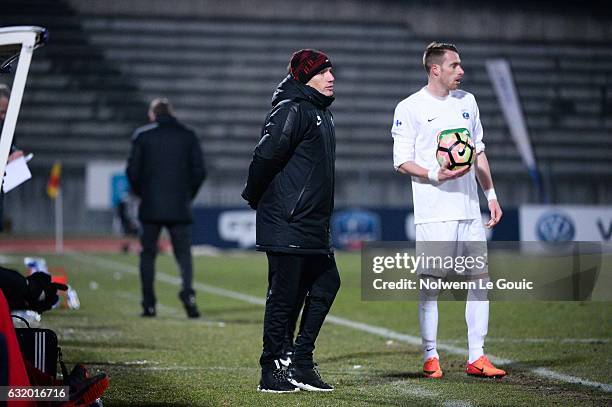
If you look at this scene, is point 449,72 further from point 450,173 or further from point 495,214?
point 495,214

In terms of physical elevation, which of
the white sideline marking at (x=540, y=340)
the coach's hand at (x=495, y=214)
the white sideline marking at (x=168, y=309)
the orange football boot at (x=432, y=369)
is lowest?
the white sideline marking at (x=168, y=309)

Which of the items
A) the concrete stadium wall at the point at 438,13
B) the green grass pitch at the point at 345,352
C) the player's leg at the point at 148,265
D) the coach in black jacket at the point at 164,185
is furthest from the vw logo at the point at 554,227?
the concrete stadium wall at the point at 438,13

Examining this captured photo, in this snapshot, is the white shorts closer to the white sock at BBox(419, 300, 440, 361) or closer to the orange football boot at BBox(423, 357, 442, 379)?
the white sock at BBox(419, 300, 440, 361)

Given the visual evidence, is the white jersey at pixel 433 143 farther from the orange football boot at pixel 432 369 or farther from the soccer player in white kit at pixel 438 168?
the orange football boot at pixel 432 369

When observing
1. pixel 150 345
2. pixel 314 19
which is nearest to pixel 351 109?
pixel 314 19

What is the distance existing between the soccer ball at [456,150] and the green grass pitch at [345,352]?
119 centimetres

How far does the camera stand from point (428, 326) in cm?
693

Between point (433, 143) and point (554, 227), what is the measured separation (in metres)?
14.3

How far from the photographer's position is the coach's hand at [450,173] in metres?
6.68

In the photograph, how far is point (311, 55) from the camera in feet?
20.7

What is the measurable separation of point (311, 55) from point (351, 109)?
35.9 m

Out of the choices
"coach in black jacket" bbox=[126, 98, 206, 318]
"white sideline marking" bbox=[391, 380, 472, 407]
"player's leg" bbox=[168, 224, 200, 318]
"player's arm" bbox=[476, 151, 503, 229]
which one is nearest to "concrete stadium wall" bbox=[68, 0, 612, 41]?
"coach in black jacket" bbox=[126, 98, 206, 318]

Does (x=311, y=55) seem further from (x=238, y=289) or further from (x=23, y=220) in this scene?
(x=23, y=220)

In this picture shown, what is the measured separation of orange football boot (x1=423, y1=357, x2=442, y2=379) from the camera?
672cm
